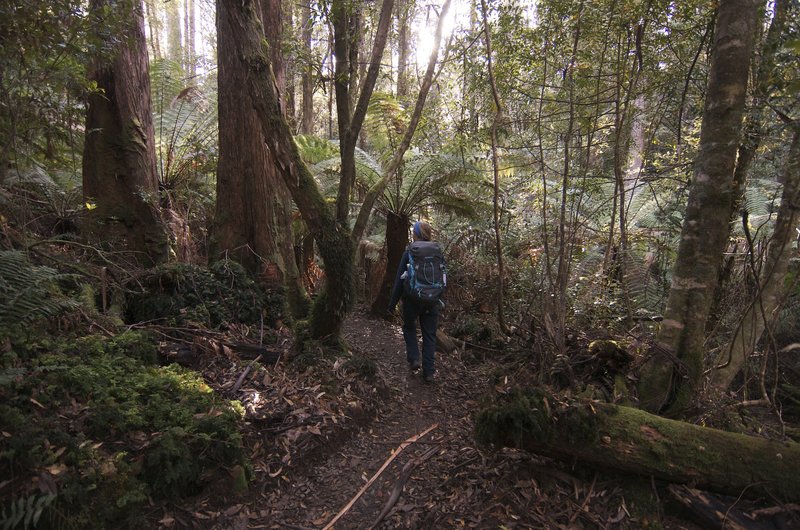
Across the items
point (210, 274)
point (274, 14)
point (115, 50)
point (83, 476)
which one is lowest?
point (83, 476)

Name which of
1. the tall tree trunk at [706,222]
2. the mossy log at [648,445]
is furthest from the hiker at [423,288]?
the tall tree trunk at [706,222]

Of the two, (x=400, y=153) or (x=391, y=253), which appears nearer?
(x=400, y=153)

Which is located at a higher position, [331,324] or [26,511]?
[331,324]

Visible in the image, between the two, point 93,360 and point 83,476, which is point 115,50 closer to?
point 93,360

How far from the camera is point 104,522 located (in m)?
2.14

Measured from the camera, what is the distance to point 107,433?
8.23ft

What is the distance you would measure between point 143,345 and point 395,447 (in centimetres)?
213

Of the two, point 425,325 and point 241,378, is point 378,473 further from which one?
point 425,325

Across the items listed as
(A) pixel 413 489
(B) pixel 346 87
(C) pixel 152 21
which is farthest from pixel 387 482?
(C) pixel 152 21

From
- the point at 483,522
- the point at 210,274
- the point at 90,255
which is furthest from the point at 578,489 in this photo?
the point at 90,255

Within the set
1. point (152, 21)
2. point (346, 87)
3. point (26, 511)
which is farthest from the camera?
point (152, 21)

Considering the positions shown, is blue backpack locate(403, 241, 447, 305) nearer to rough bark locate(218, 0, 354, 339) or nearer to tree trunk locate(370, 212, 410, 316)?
rough bark locate(218, 0, 354, 339)

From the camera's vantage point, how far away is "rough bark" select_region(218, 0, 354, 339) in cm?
353

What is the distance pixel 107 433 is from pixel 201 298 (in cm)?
206
